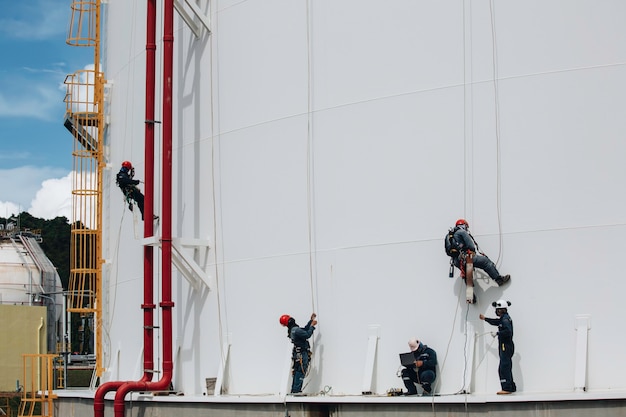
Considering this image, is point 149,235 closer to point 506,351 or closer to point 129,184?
point 129,184

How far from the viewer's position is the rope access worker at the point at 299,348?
45.6 feet

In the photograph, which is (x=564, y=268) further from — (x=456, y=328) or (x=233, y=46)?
(x=233, y=46)

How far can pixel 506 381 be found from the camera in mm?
12242

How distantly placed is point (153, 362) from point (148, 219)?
245cm

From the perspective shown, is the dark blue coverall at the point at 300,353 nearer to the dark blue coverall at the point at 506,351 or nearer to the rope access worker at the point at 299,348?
the rope access worker at the point at 299,348

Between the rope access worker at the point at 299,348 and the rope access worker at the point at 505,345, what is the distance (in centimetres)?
275

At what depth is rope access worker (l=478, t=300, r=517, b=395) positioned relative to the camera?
12.3 meters

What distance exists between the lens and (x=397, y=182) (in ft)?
44.9

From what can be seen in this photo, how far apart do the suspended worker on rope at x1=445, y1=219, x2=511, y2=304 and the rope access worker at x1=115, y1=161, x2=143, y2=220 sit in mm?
6611

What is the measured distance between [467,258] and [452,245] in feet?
0.84

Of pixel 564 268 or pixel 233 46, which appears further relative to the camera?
pixel 233 46

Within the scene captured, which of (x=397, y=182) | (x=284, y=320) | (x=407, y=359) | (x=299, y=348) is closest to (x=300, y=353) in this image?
(x=299, y=348)

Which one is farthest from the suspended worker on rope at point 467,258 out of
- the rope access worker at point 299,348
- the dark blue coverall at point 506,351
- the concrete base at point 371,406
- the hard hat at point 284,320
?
the hard hat at point 284,320

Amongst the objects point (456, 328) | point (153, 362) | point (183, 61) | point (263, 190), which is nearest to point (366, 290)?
point (456, 328)
